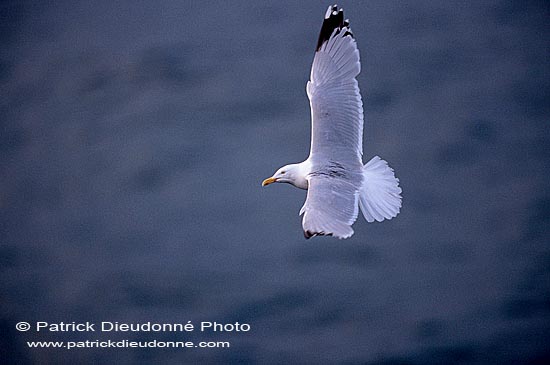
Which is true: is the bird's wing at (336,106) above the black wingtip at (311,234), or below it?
above

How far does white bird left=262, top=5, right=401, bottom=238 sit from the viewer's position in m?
6.18

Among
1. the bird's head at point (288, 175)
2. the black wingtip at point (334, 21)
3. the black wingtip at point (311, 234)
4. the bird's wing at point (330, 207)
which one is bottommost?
the black wingtip at point (311, 234)

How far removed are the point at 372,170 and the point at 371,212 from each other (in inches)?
16.5

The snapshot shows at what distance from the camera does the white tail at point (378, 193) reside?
6.09m

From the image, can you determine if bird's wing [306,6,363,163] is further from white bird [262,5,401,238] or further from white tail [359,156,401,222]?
white tail [359,156,401,222]

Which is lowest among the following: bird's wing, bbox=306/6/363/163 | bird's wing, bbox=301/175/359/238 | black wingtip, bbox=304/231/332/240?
black wingtip, bbox=304/231/332/240

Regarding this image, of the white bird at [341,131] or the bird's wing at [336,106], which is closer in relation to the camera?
the white bird at [341,131]

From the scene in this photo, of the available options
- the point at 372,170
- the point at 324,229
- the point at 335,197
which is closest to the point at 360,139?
the point at 372,170

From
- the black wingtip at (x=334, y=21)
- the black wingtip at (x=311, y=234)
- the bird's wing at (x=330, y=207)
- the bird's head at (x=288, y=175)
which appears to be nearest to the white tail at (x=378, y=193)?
the bird's wing at (x=330, y=207)

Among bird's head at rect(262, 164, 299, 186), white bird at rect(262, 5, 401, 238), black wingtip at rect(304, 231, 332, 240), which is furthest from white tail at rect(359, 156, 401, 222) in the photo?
black wingtip at rect(304, 231, 332, 240)

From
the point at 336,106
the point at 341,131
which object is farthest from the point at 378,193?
the point at 336,106

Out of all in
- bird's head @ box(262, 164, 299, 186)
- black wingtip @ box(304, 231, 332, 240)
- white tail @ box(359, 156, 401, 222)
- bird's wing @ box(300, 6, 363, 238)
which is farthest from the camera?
bird's head @ box(262, 164, 299, 186)

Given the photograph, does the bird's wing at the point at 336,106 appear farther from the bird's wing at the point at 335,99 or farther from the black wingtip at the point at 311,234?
the black wingtip at the point at 311,234

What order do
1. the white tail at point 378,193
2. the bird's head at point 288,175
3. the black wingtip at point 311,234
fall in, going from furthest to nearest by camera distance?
the bird's head at point 288,175, the white tail at point 378,193, the black wingtip at point 311,234
